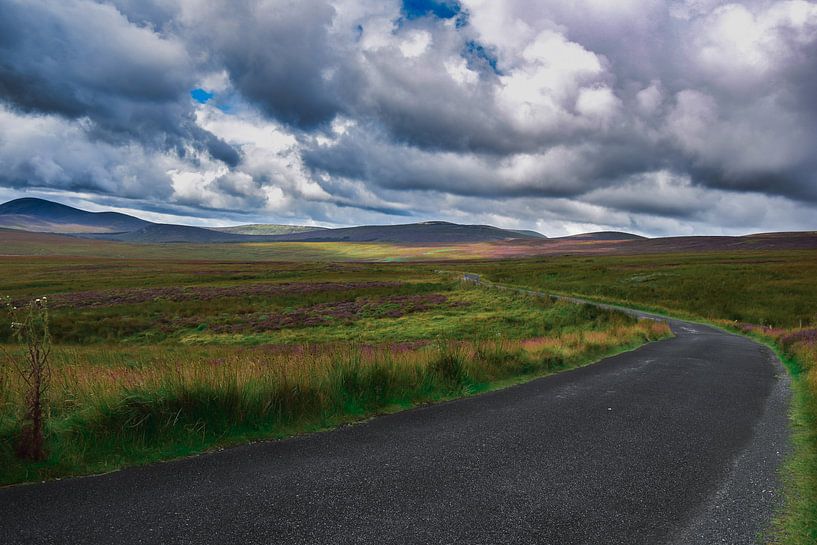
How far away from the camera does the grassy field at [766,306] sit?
5.83 metres

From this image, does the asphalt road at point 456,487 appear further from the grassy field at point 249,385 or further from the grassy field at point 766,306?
the grassy field at point 249,385

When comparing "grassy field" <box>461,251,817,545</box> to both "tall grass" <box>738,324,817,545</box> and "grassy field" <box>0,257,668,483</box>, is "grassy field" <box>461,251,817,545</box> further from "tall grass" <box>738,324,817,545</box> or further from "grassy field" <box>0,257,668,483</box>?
"grassy field" <box>0,257,668,483</box>

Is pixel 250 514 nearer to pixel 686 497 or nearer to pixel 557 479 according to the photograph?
pixel 557 479

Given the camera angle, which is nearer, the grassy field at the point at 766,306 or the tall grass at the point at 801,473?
the tall grass at the point at 801,473

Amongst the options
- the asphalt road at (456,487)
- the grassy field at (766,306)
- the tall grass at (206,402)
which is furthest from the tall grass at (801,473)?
the tall grass at (206,402)

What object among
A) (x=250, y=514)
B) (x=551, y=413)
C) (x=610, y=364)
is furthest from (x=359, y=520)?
(x=610, y=364)

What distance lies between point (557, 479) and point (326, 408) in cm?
435

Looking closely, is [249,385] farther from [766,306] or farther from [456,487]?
[766,306]

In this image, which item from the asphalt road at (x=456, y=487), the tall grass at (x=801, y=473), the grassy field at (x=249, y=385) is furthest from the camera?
the grassy field at (x=249, y=385)

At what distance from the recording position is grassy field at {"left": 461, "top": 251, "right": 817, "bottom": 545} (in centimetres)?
583

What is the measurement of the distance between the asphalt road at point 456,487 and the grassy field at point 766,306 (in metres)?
0.32

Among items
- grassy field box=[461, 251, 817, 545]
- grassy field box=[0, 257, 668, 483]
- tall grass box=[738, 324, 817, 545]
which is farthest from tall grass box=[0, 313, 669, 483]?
grassy field box=[461, 251, 817, 545]

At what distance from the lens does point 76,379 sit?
8.23m

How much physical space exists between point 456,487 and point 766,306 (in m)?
48.4
